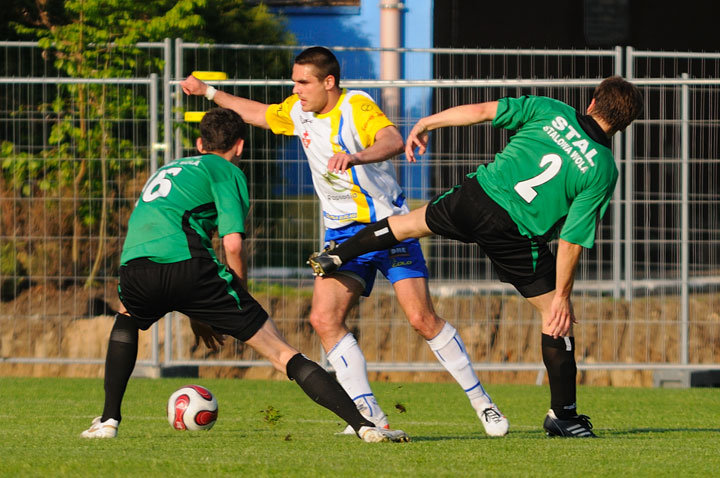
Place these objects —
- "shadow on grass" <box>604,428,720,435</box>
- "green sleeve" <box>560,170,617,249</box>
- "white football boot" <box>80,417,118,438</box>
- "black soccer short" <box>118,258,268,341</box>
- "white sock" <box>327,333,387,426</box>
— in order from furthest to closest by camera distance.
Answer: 1. "shadow on grass" <box>604,428,720,435</box>
2. "white sock" <box>327,333,387,426</box>
3. "white football boot" <box>80,417,118,438</box>
4. "green sleeve" <box>560,170,617,249</box>
5. "black soccer short" <box>118,258,268,341</box>

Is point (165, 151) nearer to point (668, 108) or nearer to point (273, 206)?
point (273, 206)

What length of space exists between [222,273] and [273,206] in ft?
16.5

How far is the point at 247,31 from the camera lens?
1518 cm

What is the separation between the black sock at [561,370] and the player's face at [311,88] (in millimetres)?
1705

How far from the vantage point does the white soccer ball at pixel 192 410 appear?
688 cm

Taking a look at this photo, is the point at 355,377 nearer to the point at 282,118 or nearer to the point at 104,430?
the point at 104,430

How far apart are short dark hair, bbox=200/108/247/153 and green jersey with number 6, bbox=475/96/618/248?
50.0 inches

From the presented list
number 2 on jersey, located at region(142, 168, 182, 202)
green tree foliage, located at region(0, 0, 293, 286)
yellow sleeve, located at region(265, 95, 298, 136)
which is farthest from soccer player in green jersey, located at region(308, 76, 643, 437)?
green tree foliage, located at region(0, 0, 293, 286)

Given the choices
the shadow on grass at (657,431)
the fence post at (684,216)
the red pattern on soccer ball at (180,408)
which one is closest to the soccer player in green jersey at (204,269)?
the red pattern on soccer ball at (180,408)

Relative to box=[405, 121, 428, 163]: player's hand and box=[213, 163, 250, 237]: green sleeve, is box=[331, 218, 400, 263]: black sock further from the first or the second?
box=[213, 163, 250, 237]: green sleeve

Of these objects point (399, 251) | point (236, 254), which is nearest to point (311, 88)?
point (399, 251)

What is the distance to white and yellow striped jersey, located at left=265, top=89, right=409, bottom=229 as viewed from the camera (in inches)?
271

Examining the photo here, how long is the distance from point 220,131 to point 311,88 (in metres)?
0.70

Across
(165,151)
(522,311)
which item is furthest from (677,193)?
(165,151)
